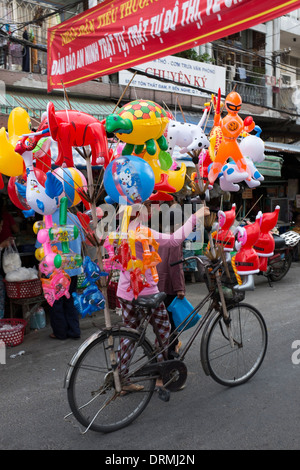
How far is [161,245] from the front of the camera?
3994mm

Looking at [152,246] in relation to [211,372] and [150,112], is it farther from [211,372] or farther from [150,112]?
[211,372]

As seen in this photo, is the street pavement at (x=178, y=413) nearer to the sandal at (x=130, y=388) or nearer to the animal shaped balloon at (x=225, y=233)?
the sandal at (x=130, y=388)

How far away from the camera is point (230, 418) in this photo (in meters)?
3.50

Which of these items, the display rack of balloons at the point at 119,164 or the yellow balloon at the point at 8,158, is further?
the yellow balloon at the point at 8,158

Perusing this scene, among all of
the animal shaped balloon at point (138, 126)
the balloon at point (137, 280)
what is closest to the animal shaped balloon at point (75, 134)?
the animal shaped balloon at point (138, 126)

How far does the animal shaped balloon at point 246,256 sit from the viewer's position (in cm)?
405

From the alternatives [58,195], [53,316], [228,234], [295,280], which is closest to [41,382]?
[53,316]

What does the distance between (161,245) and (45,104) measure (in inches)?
257

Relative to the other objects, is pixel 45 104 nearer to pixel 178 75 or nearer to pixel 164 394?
pixel 178 75

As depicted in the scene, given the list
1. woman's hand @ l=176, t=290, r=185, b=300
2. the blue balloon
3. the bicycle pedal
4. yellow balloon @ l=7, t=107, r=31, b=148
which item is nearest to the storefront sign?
yellow balloon @ l=7, t=107, r=31, b=148

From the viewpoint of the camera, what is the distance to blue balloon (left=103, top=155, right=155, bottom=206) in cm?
300

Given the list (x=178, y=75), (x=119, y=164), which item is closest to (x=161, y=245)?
(x=119, y=164)

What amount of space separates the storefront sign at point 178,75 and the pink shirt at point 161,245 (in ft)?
23.7

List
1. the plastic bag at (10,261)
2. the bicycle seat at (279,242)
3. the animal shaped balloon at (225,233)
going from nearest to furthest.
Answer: the animal shaped balloon at (225,233)
the plastic bag at (10,261)
the bicycle seat at (279,242)
